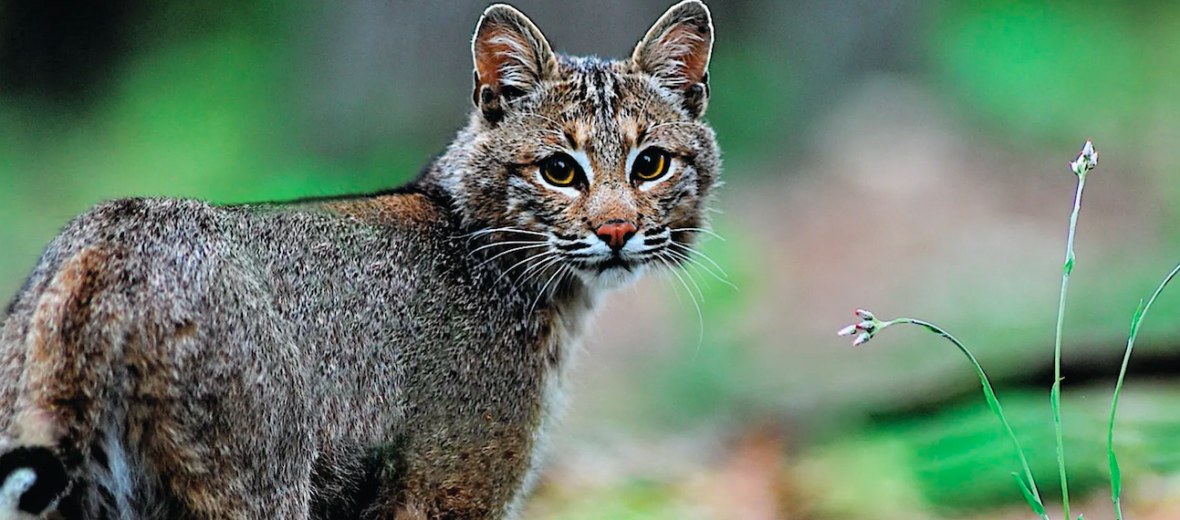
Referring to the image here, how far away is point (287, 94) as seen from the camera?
A: 9148 mm

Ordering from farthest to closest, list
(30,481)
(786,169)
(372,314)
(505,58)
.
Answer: (786,169), (505,58), (372,314), (30,481)

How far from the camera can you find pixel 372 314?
4406 millimetres

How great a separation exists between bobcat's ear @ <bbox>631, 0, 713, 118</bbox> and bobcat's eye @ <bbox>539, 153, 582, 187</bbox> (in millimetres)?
568

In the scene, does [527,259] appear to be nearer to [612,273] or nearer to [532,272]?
[532,272]

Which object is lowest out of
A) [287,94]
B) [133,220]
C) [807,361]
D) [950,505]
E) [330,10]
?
[950,505]

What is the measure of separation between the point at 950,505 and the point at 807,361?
172cm

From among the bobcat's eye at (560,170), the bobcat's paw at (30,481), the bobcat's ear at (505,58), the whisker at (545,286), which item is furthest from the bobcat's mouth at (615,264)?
the bobcat's paw at (30,481)

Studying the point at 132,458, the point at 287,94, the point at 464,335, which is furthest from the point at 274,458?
the point at 287,94

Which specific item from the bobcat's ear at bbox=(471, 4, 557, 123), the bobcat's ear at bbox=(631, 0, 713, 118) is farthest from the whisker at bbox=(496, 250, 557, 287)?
the bobcat's ear at bbox=(631, 0, 713, 118)

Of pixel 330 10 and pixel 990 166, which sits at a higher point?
pixel 330 10

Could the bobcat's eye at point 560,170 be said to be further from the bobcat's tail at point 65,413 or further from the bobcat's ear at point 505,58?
the bobcat's tail at point 65,413

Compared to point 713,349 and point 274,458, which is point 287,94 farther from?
point 274,458

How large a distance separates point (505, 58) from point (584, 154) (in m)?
0.52

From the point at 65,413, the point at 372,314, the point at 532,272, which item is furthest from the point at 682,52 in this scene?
the point at 65,413
